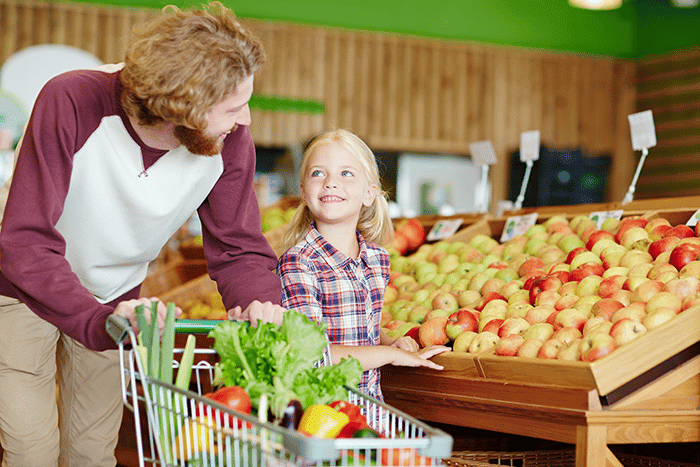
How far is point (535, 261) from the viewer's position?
289cm

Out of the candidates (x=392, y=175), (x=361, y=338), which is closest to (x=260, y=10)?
(x=392, y=175)

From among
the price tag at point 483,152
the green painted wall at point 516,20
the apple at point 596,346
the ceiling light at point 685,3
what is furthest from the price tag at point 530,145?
the ceiling light at point 685,3

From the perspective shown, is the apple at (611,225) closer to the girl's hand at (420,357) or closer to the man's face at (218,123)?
the girl's hand at (420,357)

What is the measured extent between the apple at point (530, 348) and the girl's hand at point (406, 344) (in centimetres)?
35

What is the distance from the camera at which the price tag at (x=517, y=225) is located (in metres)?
3.41

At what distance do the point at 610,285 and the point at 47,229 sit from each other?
66.1 inches

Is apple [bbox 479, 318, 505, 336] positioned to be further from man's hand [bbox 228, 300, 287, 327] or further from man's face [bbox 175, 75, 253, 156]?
man's face [bbox 175, 75, 253, 156]

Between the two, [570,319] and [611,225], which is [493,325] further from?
[611,225]

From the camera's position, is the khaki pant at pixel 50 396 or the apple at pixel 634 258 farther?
the apple at pixel 634 258

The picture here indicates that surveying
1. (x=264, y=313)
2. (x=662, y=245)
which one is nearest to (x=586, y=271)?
(x=662, y=245)

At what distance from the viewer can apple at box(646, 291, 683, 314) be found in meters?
2.07

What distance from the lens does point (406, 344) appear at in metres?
2.35

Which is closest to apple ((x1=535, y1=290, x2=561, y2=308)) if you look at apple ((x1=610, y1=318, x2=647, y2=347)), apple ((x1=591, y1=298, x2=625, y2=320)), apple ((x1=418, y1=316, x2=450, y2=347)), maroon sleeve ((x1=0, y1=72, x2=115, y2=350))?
apple ((x1=591, y1=298, x2=625, y2=320))

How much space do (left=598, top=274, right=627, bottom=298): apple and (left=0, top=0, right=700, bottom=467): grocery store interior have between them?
4456mm
